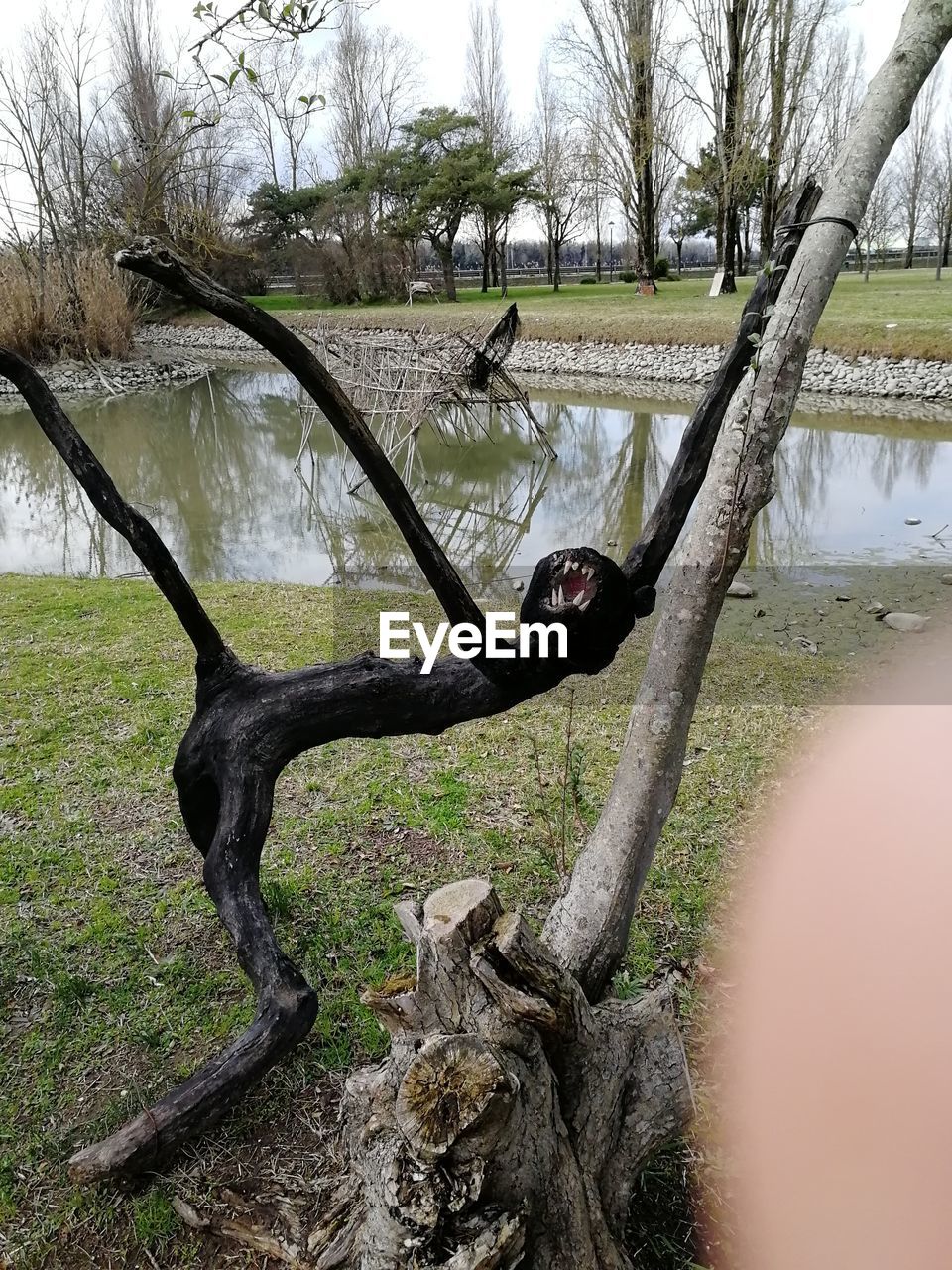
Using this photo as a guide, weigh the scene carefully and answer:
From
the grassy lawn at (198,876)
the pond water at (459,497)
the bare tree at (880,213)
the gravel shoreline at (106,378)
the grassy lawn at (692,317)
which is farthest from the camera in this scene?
the bare tree at (880,213)

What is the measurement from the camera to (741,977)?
226cm

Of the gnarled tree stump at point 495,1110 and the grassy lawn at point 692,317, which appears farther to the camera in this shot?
the grassy lawn at point 692,317

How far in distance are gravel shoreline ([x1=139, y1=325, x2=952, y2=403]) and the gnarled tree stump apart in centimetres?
1195

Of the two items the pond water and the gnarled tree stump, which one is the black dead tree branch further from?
the pond water

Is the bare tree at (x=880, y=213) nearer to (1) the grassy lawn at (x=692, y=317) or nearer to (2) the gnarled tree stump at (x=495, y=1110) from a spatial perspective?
(1) the grassy lawn at (x=692, y=317)

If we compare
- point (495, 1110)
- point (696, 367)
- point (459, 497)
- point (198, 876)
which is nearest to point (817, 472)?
point (459, 497)

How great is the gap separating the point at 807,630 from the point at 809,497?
368cm

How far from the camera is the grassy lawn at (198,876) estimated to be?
5.77 ft

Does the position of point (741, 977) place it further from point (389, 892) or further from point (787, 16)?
point (787, 16)

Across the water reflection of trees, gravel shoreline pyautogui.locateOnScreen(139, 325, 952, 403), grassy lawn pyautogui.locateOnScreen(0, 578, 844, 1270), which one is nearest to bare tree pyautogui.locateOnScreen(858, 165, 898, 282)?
gravel shoreline pyautogui.locateOnScreen(139, 325, 952, 403)

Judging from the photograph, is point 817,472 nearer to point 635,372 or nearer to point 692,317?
point 635,372

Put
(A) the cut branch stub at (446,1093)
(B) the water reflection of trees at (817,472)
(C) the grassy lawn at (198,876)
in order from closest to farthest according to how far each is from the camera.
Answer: (A) the cut branch stub at (446,1093), (C) the grassy lawn at (198,876), (B) the water reflection of trees at (817,472)

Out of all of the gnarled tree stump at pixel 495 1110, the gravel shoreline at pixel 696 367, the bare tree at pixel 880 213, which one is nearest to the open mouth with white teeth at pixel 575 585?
the gnarled tree stump at pixel 495 1110

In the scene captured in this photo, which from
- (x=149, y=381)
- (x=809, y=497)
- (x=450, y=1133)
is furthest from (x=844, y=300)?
(x=450, y=1133)
